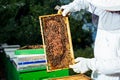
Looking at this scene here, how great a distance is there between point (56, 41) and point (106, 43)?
0.76m

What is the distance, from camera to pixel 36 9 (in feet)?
19.0

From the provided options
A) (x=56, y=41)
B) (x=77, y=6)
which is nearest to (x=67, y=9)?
(x=77, y=6)

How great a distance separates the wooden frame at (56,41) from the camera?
9.62 ft

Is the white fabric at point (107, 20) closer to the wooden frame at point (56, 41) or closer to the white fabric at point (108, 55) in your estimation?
the white fabric at point (108, 55)

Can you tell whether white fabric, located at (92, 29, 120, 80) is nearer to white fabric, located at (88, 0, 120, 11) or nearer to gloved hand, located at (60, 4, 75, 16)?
white fabric, located at (88, 0, 120, 11)

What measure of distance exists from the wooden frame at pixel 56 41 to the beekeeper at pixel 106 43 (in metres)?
0.51

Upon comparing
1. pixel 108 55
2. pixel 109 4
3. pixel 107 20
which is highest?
pixel 109 4

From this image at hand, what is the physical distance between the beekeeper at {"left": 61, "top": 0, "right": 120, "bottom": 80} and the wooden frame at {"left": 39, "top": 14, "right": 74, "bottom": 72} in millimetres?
511

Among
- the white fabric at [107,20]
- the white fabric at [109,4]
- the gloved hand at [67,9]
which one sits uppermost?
the white fabric at [109,4]

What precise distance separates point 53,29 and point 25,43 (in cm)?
286

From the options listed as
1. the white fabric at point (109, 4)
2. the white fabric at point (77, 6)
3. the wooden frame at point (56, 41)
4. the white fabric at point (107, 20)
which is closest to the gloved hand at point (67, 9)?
the white fabric at point (77, 6)

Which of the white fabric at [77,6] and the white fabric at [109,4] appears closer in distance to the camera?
Answer: the white fabric at [109,4]

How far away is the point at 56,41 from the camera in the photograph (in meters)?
2.99

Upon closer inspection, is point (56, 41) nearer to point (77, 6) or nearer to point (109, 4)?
point (77, 6)
